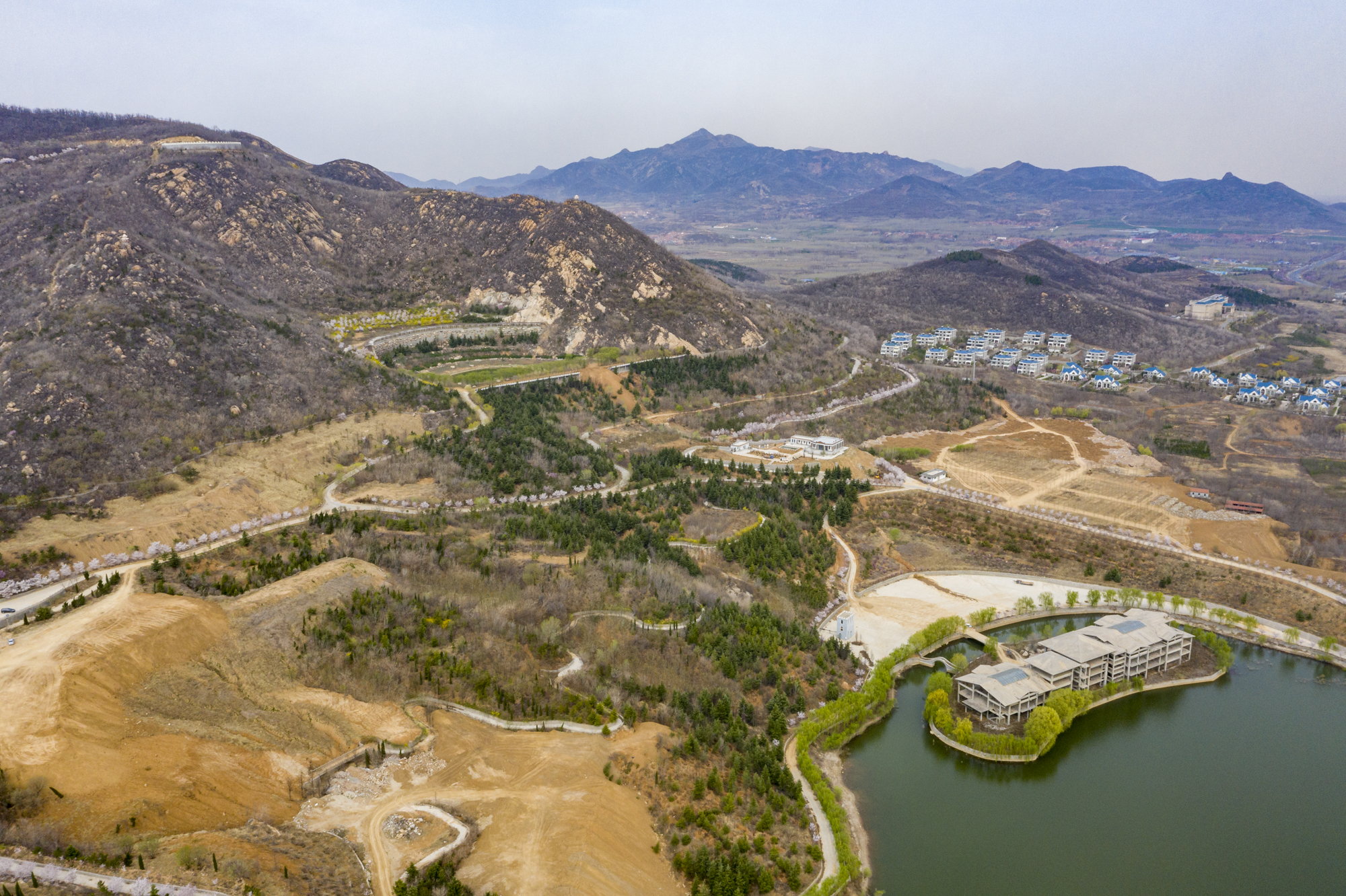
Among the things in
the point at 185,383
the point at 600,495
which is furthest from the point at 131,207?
the point at 600,495

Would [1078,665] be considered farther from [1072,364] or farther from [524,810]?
[1072,364]

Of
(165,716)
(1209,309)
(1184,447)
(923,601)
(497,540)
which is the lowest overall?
(923,601)

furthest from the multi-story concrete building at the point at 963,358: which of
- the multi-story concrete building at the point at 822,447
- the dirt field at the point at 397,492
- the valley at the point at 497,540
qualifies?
the dirt field at the point at 397,492

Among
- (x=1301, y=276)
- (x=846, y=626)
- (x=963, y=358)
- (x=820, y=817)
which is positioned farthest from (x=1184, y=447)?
(x=1301, y=276)

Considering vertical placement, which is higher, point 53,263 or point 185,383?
point 53,263

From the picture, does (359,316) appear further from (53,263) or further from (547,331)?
(53,263)

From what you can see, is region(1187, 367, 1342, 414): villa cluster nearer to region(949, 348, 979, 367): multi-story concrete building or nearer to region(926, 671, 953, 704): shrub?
region(949, 348, 979, 367): multi-story concrete building
